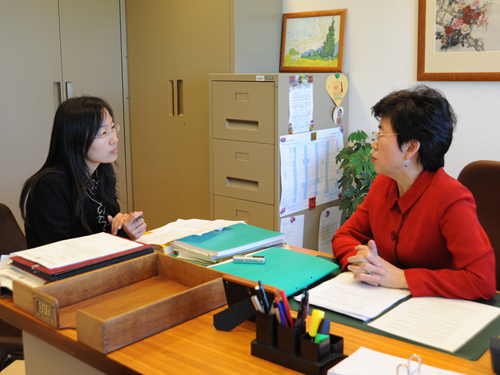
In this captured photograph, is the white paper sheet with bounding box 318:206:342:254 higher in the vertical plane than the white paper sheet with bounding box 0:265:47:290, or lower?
lower

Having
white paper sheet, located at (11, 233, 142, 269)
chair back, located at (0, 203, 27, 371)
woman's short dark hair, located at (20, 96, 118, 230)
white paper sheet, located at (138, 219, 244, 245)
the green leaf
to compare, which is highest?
woman's short dark hair, located at (20, 96, 118, 230)

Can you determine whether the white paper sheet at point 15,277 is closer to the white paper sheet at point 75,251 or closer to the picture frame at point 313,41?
the white paper sheet at point 75,251

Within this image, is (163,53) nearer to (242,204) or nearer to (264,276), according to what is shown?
(242,204)

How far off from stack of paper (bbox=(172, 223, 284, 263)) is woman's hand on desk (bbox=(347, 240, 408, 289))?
341 mm

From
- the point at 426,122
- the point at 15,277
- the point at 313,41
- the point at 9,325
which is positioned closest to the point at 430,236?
the point at 426,122

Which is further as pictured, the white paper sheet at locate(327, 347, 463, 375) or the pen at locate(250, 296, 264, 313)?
the pen at locate(250, 296, 264, 313)

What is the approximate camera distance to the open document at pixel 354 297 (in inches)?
47.2

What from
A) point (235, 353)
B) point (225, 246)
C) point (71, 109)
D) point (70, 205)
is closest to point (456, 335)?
point (235, 353)

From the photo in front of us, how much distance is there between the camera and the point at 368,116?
3.16 meters

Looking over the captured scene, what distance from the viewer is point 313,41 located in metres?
3.30

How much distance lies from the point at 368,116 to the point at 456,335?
2.24 m

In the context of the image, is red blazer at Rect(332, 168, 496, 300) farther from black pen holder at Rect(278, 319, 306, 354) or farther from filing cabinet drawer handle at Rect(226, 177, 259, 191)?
→ filing cabinet drawer handle at Rect(226, 177, 259, 191)

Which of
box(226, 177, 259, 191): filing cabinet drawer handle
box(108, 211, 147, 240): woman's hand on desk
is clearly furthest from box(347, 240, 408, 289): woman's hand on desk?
box(226, 177, 259, 191): filing cabinet drawer handle

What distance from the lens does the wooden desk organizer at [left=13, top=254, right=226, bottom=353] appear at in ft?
3.41
